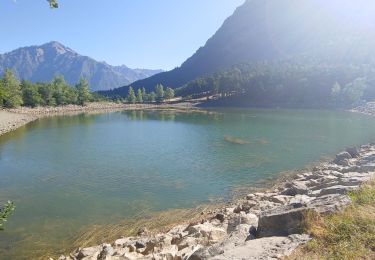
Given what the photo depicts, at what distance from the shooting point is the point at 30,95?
15612 cm

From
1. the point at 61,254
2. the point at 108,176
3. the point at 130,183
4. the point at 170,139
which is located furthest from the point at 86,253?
the point at 170,139

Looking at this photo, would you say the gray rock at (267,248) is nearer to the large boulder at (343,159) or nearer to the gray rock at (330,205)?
the gray rock at (330,205)

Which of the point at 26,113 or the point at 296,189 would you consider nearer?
the point at 296,189

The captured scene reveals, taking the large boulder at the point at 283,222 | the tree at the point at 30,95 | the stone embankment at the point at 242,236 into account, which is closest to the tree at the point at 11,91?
the tree at the point at 30,95

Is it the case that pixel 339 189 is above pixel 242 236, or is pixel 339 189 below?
above

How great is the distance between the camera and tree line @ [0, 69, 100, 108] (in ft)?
458

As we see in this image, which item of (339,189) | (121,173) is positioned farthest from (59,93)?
(339,189)

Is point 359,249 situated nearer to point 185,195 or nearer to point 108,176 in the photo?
point 185,195

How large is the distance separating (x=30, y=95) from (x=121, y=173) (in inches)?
5199

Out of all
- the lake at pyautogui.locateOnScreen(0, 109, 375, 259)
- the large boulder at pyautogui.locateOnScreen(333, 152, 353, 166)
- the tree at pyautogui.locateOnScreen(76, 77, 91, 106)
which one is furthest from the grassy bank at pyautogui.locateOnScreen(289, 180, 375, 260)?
the tree at pyautogui.locateOnScreen(76, 77, 91, 106)

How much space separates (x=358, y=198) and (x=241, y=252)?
283 inches

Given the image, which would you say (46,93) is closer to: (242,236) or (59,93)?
(59,93)

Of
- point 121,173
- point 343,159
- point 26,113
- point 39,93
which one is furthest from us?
point 39,93

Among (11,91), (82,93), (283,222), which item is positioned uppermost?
(11,91)
